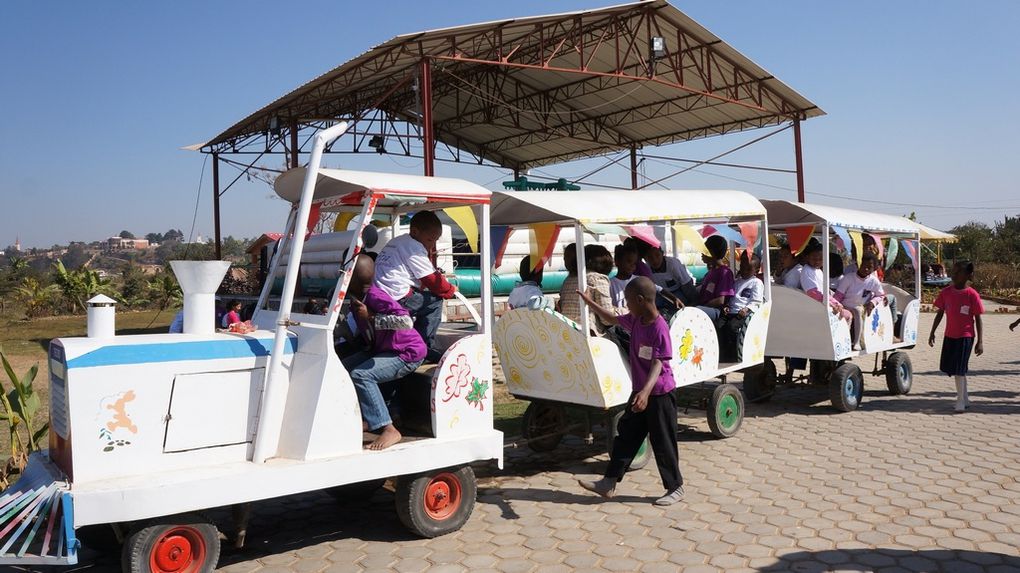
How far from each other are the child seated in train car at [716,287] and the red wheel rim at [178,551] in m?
5.32

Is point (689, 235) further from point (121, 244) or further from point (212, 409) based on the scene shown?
point (121, 244)

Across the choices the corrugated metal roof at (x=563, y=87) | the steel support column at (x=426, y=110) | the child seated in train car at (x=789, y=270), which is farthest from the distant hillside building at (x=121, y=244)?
the child seated in train car at (x=789, y=270)

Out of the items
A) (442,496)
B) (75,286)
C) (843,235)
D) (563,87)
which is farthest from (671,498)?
(75,286)

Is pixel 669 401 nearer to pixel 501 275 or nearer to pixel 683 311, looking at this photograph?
pixel 683 311

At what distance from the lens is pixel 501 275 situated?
14250 millimetres

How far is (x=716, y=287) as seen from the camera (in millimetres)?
7906

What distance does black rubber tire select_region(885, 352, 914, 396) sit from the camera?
9.61m

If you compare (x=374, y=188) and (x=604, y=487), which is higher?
(x=374, y=188)

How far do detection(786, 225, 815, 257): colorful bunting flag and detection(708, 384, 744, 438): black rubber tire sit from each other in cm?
245

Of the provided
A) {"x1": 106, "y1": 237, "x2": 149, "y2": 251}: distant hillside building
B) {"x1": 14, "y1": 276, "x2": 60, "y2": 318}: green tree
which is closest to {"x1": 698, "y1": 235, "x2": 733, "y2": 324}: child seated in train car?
{"x1": 14, "y1": 276, "x2": 60, "y2": 318}: green tree

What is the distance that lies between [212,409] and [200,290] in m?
0.77

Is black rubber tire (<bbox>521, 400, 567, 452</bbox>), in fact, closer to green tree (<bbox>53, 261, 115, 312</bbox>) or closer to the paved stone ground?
the paved stone ground

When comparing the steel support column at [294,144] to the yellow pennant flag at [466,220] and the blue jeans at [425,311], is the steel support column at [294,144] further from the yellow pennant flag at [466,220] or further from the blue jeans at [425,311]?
the blue jeans at [425,311]

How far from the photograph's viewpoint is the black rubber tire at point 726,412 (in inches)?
287
